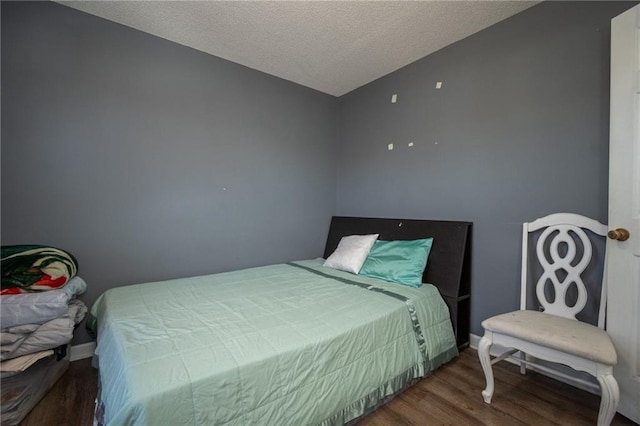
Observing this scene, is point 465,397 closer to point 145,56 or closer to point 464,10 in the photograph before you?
point 464,10

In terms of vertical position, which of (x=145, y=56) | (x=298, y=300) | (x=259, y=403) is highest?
(x=145, y=56)

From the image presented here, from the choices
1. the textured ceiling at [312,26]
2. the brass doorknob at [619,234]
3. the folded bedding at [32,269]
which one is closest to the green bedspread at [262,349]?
the folded bedding at [32,269]

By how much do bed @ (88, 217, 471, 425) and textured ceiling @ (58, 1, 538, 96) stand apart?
160 centimetres

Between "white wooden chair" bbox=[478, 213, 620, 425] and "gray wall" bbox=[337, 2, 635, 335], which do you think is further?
"gray wall" bbox=[337, 2, 635, 335]

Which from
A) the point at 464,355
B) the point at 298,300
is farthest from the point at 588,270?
the point at 298,300

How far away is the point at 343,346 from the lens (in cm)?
135

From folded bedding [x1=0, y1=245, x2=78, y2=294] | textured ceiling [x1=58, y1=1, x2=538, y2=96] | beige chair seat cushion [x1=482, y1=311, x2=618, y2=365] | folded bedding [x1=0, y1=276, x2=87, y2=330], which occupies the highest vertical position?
textured ceiling [x1=58, y1=1, x2=538, y2=96]

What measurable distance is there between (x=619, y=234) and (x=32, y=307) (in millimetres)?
3133

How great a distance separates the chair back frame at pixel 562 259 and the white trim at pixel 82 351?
3.19 m

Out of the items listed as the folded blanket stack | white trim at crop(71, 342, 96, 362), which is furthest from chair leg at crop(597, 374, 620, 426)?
white trim at crop(71, 342, 96, 362)

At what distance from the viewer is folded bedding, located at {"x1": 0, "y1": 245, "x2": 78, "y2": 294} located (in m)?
1.53

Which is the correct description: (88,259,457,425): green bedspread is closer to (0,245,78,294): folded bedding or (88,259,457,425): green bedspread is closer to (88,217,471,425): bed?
(88,217,471,425): bed

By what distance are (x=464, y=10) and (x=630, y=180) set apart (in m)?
1.54

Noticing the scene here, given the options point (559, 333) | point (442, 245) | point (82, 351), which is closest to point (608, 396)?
point (559, 333)
